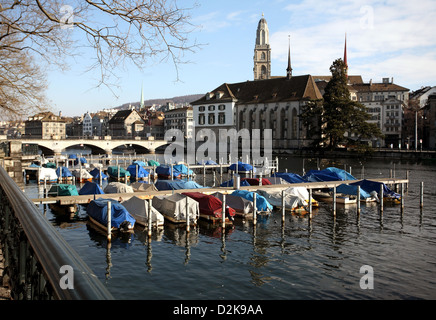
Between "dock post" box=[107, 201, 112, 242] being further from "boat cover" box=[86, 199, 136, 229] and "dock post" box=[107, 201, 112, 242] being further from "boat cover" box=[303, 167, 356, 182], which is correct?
"boat cover" box=[303, 167, 356, 182]

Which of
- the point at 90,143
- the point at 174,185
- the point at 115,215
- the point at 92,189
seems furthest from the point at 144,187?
the point at 90,143

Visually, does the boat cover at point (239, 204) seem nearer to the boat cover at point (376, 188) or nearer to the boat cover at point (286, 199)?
the boat cover at point (286, 199)

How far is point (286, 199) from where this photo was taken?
37656mm

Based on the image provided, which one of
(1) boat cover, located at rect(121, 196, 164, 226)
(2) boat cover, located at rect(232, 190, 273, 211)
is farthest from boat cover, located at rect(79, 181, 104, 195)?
(2) boat cover, located at rect(232, 190, 273, 211)

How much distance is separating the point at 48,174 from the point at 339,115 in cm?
6886

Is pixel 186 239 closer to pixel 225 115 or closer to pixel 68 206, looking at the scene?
pixel 68 206

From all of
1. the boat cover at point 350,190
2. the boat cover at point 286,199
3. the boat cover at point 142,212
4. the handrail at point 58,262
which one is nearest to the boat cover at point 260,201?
the boat cover at point 286,199

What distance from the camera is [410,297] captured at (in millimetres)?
18016

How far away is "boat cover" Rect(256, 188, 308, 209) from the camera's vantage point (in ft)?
122

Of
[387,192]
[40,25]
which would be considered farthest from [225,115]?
[40,25]

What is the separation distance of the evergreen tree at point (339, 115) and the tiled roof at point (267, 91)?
54.7 feet

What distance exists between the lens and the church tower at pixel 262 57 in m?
171

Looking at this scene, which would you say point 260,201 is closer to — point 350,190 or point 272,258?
point 350,190
